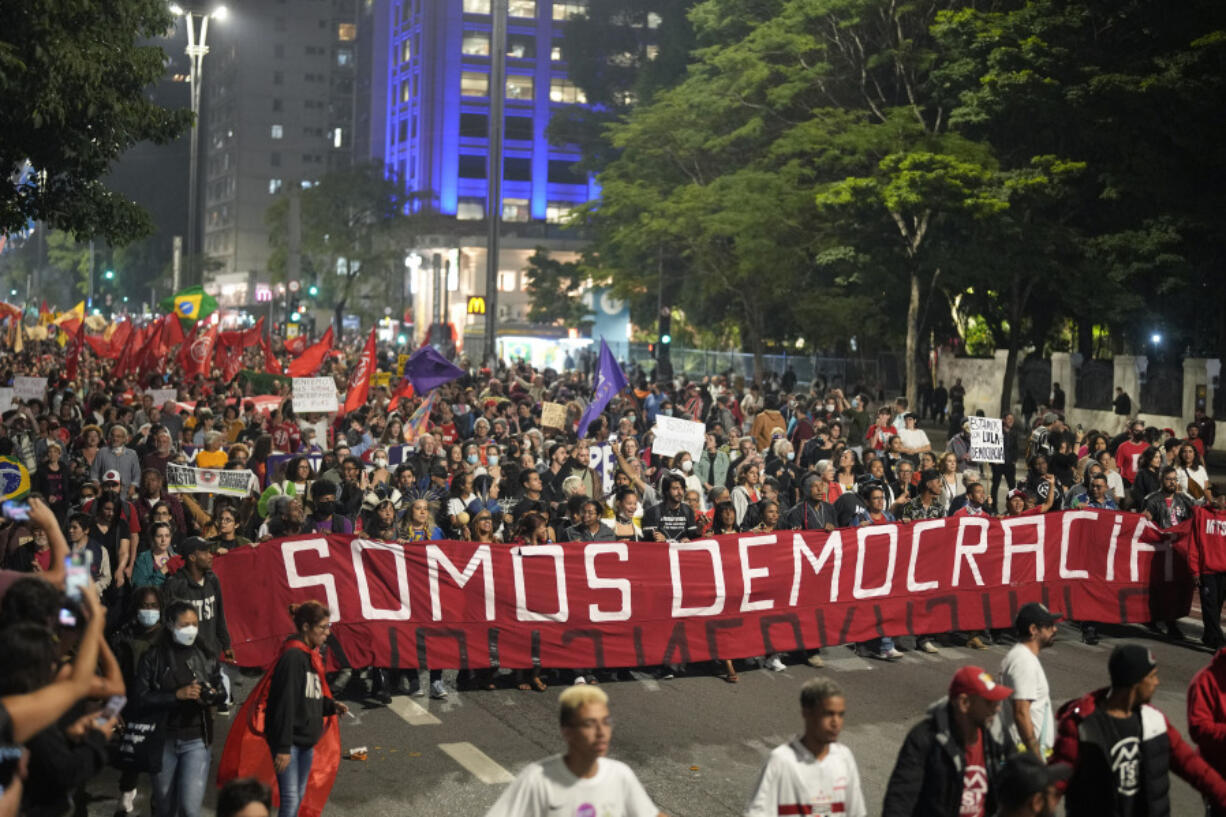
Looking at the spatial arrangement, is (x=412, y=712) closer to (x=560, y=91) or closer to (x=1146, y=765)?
(x=1146, y=765)

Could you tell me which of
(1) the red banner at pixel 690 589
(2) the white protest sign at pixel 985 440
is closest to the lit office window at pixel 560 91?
(2) the white protest sign at pixel 985 440

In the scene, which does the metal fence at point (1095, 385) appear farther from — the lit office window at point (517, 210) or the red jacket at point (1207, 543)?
the lit office window at point (517, 210)

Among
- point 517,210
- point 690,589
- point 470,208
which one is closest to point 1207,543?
point 690,589

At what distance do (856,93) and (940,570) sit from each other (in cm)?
2825

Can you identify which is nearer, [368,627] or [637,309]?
[368,627]

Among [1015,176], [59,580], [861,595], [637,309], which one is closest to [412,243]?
[637,309]

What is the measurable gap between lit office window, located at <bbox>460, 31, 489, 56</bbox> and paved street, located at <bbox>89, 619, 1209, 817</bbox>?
9846 centimetres

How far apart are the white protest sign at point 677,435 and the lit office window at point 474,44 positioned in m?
93.4

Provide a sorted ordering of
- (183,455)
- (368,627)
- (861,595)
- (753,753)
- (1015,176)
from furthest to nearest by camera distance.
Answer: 1. (1015,176)
2. (183,455)
3. (861,595)
4. (368,627)
5. (753,753)

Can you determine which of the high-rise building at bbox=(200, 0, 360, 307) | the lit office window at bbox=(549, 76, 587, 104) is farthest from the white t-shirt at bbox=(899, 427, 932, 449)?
the high-rise building at bbox=(200, 0, 360, 307)

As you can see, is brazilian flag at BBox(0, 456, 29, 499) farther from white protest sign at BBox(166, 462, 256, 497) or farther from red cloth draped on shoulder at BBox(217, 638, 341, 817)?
red cloth draped on shoulder at BBox(217, 638, 341, 817)

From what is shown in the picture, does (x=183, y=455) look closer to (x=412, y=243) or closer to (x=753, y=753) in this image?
(x=753, y=753)

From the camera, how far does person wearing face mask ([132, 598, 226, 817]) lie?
7453mm

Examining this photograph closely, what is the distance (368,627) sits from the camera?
430 inches
